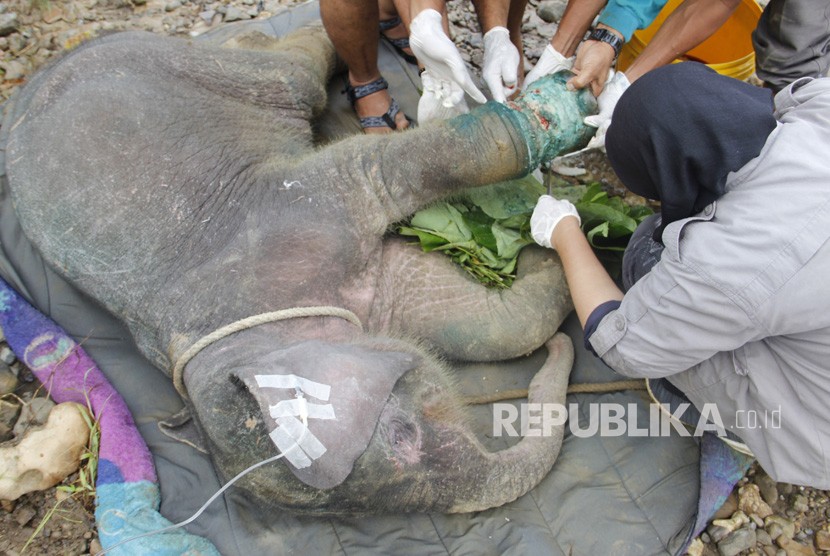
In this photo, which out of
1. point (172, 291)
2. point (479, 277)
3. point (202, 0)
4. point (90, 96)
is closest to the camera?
point (172, 291)

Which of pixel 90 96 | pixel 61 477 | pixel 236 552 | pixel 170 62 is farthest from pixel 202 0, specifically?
pixel 236 552

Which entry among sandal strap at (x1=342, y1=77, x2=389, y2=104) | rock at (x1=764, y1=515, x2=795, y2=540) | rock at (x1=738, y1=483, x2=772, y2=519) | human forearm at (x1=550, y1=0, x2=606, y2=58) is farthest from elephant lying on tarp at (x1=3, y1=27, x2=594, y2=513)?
rock at (x1=764, y1=515, x2=795, y2=540)

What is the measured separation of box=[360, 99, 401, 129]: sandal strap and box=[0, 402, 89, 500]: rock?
1968 millimetres

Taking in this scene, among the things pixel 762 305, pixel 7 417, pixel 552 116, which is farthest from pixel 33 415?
pixel 762 305

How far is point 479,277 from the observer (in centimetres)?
279

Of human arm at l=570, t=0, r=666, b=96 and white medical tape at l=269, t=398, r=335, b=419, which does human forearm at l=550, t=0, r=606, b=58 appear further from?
white medical tape at l=269, t=398, r=335, b=419

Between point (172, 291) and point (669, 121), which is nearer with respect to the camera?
point (669, 121)

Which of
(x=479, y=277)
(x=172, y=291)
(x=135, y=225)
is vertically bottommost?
(x=479, y=277)

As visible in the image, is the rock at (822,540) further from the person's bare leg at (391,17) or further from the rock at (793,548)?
the person's bare leg at (391,17)

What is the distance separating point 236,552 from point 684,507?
69.1 inches

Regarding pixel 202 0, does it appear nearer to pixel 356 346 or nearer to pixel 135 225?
pixel 135 225

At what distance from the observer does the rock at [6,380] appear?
2.86 m

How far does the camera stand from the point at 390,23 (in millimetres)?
3891

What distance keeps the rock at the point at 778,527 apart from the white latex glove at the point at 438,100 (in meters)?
2.15
